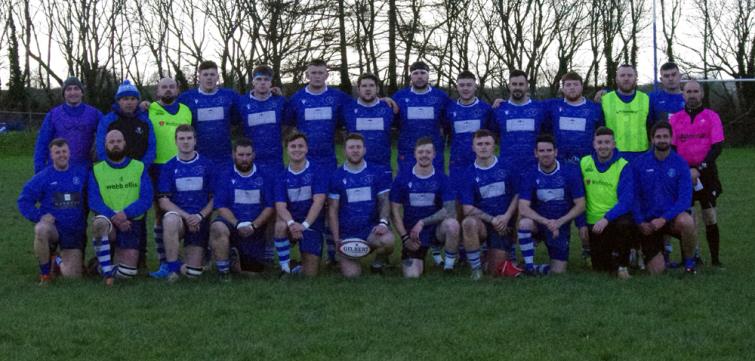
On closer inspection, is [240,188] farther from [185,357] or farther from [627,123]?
[627,123]

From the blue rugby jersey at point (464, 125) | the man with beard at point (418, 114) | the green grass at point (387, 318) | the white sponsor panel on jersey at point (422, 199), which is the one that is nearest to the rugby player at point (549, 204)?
the green grass at point (387, 318)

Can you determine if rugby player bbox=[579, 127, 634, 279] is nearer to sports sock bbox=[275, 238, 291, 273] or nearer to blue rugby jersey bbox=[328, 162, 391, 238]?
blue rugby jersey bbox=[328, 162, 391, 238]

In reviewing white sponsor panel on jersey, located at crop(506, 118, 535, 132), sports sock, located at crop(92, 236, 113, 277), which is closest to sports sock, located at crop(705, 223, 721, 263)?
white sponsor panel on jersey, located at crop(506, 118, 535, 132)

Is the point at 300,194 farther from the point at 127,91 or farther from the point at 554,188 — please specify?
the point at 554,188

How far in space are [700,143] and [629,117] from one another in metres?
0.67

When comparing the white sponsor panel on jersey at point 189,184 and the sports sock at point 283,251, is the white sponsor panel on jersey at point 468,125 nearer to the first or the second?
the sports sock at point 283,251

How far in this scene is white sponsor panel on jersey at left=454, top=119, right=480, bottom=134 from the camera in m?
8.29

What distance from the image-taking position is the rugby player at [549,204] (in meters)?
7.43

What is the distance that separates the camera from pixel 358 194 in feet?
25.1

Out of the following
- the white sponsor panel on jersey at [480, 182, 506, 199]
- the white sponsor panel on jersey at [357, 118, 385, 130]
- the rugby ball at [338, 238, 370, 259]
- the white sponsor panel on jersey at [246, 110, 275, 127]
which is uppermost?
the white sponsor panel on jersey at [246, 110, 275, 127]

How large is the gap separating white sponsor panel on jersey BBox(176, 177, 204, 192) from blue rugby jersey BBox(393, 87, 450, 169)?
1.94 meters

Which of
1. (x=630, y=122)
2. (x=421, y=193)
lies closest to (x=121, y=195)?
(x=421, y=193)

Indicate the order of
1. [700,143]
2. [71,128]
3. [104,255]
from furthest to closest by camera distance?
1. [71,128]
2. [700,143]
3. [104,255]

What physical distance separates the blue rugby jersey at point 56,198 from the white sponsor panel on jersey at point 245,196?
4.29 feet
